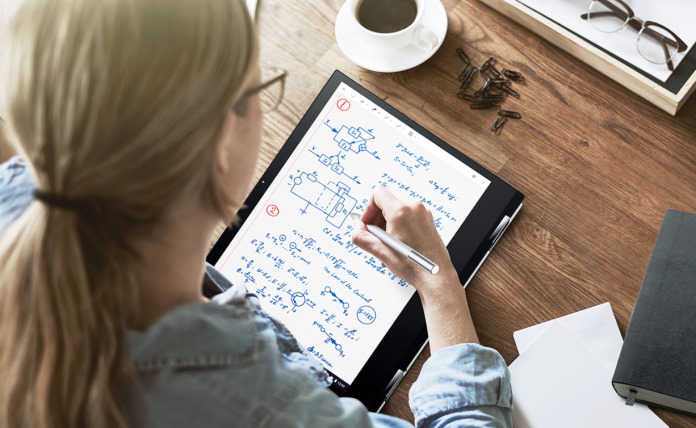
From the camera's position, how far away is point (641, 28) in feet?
2.76

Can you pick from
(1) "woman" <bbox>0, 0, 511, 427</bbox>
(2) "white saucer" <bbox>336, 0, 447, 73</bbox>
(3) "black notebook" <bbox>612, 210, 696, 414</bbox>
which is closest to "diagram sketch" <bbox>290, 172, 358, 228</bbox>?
(2) "white saucer" <bbox>336, 0, 447, 73</bbox>

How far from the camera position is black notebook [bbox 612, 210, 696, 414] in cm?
75

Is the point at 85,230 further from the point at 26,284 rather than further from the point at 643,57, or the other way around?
the point at 643,57

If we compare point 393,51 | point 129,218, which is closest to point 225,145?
point 129,218

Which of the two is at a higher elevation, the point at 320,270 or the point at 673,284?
the point at 673,284

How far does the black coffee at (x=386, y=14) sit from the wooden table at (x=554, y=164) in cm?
7

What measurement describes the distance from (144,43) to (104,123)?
0.21 ft

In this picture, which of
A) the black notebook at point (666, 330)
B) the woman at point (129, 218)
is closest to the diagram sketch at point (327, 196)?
the woman at point (129, 218)

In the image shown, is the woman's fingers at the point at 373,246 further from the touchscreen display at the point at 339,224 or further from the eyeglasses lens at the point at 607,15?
the eyeglasses lens at the point at 607,15

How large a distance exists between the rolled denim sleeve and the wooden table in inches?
2.1

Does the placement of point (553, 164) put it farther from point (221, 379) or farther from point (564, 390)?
point (221, 379)

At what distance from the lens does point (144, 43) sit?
1.58ft

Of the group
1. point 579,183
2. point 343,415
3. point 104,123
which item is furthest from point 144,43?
point 579,183

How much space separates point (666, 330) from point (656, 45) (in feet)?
1.15
